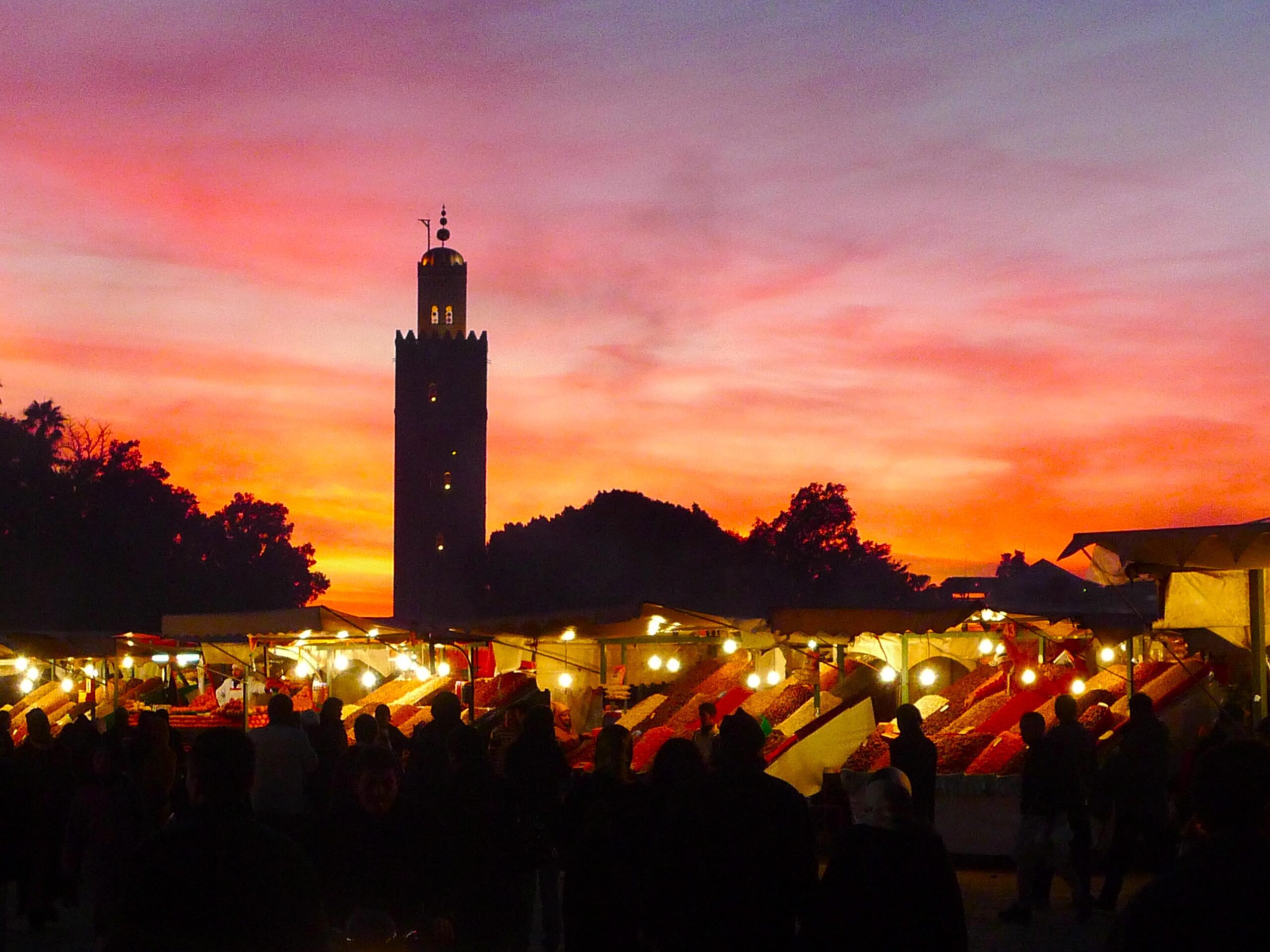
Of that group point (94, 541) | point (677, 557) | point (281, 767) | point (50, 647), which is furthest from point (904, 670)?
point (677, 557)

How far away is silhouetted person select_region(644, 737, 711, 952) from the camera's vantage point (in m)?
5.09

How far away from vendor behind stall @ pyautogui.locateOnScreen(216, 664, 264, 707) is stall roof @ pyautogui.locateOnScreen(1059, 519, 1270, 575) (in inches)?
553

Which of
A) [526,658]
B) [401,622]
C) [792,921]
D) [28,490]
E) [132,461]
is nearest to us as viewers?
[792,921]

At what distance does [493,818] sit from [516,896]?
33cm

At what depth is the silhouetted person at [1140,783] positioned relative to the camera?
9.79 meters

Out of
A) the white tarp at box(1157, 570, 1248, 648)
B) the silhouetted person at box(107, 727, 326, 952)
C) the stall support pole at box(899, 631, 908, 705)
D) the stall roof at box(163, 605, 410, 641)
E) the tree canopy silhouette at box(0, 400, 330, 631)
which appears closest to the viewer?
the silhouetted person at box(107, 727, 326, 952)

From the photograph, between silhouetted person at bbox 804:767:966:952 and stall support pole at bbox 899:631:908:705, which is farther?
stall support pole at bbox 899:631:908:705

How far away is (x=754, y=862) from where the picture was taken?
5.04m

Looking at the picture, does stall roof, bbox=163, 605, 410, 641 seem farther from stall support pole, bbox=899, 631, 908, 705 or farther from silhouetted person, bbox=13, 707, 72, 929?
silhouetted person, bbox=13, 707, 72, 929

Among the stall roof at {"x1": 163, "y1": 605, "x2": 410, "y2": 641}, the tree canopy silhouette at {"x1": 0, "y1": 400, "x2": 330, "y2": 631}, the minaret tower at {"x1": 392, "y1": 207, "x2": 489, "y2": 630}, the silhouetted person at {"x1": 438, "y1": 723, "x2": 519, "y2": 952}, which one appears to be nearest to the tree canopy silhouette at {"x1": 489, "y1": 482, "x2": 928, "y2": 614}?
the minaret tower at {"x1": 392, "y1": 207, "x2": 489, "y2": 630}

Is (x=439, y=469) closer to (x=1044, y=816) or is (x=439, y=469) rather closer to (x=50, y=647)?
(x=50, y=647)

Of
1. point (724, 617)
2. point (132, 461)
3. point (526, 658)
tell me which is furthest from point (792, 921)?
point (132, 461)

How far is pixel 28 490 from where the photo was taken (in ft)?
189

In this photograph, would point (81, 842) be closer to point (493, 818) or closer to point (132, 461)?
point (493, 818)
